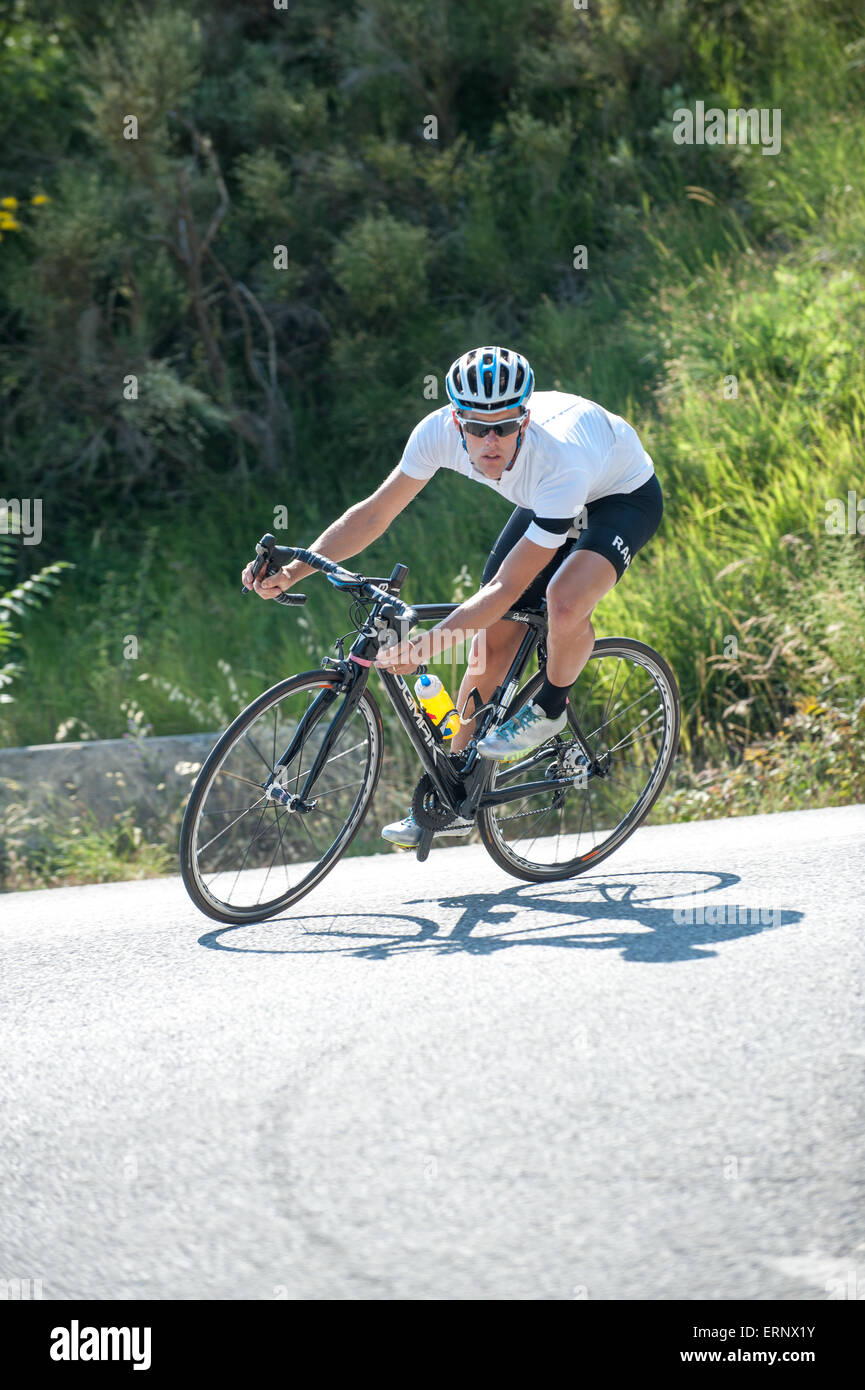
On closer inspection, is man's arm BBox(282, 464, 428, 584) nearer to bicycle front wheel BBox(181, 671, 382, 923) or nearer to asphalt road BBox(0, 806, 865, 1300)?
bicycle front wheel BBox(181, 671, 382, 923)

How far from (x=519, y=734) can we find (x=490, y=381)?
4.27 feet

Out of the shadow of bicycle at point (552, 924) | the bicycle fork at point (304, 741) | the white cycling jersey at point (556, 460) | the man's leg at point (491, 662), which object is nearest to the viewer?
the shadow of bicycle at point (552, 924)

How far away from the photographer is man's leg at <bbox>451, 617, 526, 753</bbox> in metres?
5.16

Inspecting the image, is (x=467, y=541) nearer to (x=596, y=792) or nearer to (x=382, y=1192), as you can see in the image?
(x=596, y=792)

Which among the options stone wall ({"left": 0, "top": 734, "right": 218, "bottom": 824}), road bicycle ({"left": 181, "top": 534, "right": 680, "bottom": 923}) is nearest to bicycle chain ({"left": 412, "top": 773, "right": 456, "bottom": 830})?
road bicycle ({"left": 181, "top": 534, "right": 680, "bottom": 923})

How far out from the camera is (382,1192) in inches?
118

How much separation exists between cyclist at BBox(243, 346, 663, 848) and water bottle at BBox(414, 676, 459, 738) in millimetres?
87

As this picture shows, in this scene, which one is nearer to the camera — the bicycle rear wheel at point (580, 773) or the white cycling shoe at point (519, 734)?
the white cycling shoe at point (519, 734)

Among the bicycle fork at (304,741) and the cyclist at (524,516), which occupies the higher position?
the cyclist at (524,516)

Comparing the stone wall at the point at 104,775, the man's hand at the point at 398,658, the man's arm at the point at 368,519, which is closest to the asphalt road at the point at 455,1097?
the man's hand at the point at 398,658

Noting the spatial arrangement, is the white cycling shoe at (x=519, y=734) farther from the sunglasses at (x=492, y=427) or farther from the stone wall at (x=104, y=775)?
the stone wall at (x=104, y=775)

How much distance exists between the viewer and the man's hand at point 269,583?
15.7 ft

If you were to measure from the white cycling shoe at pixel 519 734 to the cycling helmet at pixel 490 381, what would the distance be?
1.16m

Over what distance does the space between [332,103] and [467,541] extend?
6370mm
